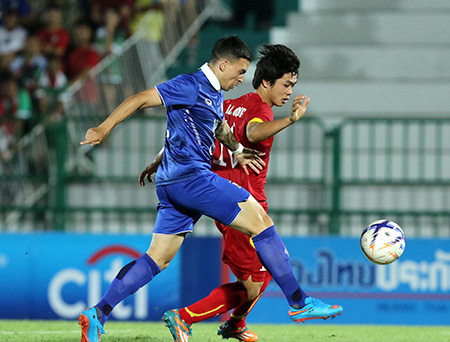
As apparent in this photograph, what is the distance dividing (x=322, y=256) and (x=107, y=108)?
4024mm

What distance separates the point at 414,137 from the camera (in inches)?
397

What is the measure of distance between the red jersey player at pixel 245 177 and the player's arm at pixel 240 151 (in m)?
0.08

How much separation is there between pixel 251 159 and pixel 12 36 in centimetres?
873

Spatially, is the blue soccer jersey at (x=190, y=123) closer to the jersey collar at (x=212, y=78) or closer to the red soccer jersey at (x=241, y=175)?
the jersey collar at (x=212, y=78)

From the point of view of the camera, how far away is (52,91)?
10.8m

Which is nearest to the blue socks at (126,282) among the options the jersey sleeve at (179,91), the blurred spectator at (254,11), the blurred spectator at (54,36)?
the jersey sleeve at (179,91)

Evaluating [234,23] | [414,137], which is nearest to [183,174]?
[414,137]

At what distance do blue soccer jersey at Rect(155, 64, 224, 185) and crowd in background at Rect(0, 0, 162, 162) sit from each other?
5.27 metres

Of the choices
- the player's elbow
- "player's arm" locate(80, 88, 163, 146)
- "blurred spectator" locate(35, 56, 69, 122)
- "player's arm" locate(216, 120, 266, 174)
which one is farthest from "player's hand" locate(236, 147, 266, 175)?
"blurred spectator" locate(35, 56, 69, 122)

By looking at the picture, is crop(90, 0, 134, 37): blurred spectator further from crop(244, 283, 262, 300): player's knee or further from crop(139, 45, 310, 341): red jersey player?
crop(244, 283, 262, 300): player's knee

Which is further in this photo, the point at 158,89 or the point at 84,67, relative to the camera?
the point at 84,67

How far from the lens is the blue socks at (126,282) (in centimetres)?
569

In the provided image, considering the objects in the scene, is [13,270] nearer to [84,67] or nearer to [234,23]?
[84,67]

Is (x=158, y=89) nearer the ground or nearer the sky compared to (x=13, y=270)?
nearer the sky
